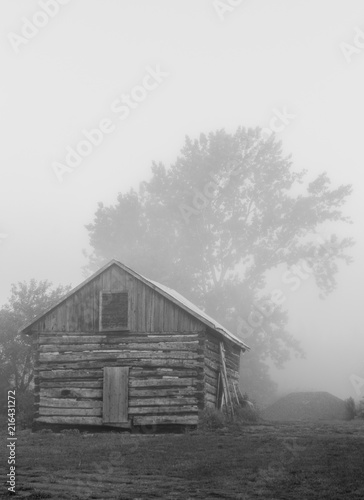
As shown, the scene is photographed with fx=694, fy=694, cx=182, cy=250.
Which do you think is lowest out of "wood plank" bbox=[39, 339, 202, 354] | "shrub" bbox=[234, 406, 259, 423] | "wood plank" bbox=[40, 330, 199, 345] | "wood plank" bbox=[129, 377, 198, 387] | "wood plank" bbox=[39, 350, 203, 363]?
"shrub" bbox=[234, 406, 259, 423]

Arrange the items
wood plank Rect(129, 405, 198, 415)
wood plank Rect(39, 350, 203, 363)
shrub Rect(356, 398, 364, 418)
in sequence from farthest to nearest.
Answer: shrub Rect(356, 398, 364, 418) < wood plank Rect(39, 350, 203, 363) < wood plank Rect(129, 405, 198, 415)

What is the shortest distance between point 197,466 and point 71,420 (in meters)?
12.4

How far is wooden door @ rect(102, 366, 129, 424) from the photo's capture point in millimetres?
26641

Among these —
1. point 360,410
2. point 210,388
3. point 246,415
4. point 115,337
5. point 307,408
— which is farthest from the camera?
point 307,408

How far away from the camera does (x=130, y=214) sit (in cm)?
5434

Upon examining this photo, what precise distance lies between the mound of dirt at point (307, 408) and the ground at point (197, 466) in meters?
12.5

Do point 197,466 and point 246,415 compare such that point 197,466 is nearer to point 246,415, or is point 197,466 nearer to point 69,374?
point 69,374

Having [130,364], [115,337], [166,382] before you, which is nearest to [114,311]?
[115,337]

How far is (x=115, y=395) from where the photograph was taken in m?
26.8

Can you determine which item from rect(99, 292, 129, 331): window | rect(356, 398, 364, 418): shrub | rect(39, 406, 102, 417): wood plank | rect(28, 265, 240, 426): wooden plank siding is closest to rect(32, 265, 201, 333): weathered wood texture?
rect(28, 265, 240, 426): wooden plank siding

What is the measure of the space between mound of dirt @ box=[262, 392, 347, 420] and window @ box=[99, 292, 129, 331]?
12.6 meters

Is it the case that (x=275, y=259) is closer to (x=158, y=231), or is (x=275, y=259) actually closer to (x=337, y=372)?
(x=158, y=231)

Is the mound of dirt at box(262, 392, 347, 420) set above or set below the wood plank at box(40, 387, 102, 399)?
below

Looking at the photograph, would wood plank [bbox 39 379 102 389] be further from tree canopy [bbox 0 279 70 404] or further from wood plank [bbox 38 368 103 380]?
tree canopy [bbox 0 279 70 404]
